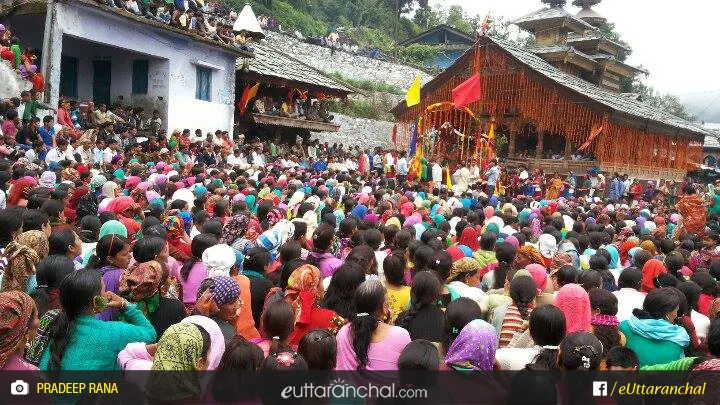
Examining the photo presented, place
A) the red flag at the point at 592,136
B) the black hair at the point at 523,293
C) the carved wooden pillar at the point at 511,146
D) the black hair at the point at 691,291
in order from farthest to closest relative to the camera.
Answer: the carved wooden pillar at the point at 511,146
the red flag at the point at 592,136
the black hair at the point at 691,291
the black hair at the point at 523,293

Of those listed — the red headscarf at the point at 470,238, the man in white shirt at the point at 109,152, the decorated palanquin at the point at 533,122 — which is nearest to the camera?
the red headscarf at the point at 470,238

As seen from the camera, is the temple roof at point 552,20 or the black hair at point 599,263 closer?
the black hair at point 599,263

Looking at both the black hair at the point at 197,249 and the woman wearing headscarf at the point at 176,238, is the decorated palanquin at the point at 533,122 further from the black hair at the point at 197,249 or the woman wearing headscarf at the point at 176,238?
the black hair at the point at 197,249

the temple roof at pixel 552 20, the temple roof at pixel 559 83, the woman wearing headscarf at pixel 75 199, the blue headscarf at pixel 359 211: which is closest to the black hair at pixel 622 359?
the blue headscarf at pixel 359 211

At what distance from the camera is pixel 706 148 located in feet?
133

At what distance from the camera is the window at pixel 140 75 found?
18609 millimetres

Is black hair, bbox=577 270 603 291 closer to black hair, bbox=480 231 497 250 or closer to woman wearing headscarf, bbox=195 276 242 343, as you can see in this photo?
black hair, bbox=480 231 497 250

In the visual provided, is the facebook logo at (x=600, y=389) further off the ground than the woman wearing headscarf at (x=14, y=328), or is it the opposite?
the woman wearing headscarf at (x=14, y=328)

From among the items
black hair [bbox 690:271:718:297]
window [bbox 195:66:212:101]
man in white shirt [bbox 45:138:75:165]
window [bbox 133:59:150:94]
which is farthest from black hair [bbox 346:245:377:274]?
window [bbox 195:66:212:101]

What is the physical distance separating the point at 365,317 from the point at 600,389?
1438mm

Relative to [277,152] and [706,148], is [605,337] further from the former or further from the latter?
[706,148]

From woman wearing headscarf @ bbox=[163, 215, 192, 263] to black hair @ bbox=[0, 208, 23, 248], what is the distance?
144cm

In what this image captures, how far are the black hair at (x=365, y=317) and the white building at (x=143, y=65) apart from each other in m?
14.0

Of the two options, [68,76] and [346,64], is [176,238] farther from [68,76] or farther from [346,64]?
[346,64]
